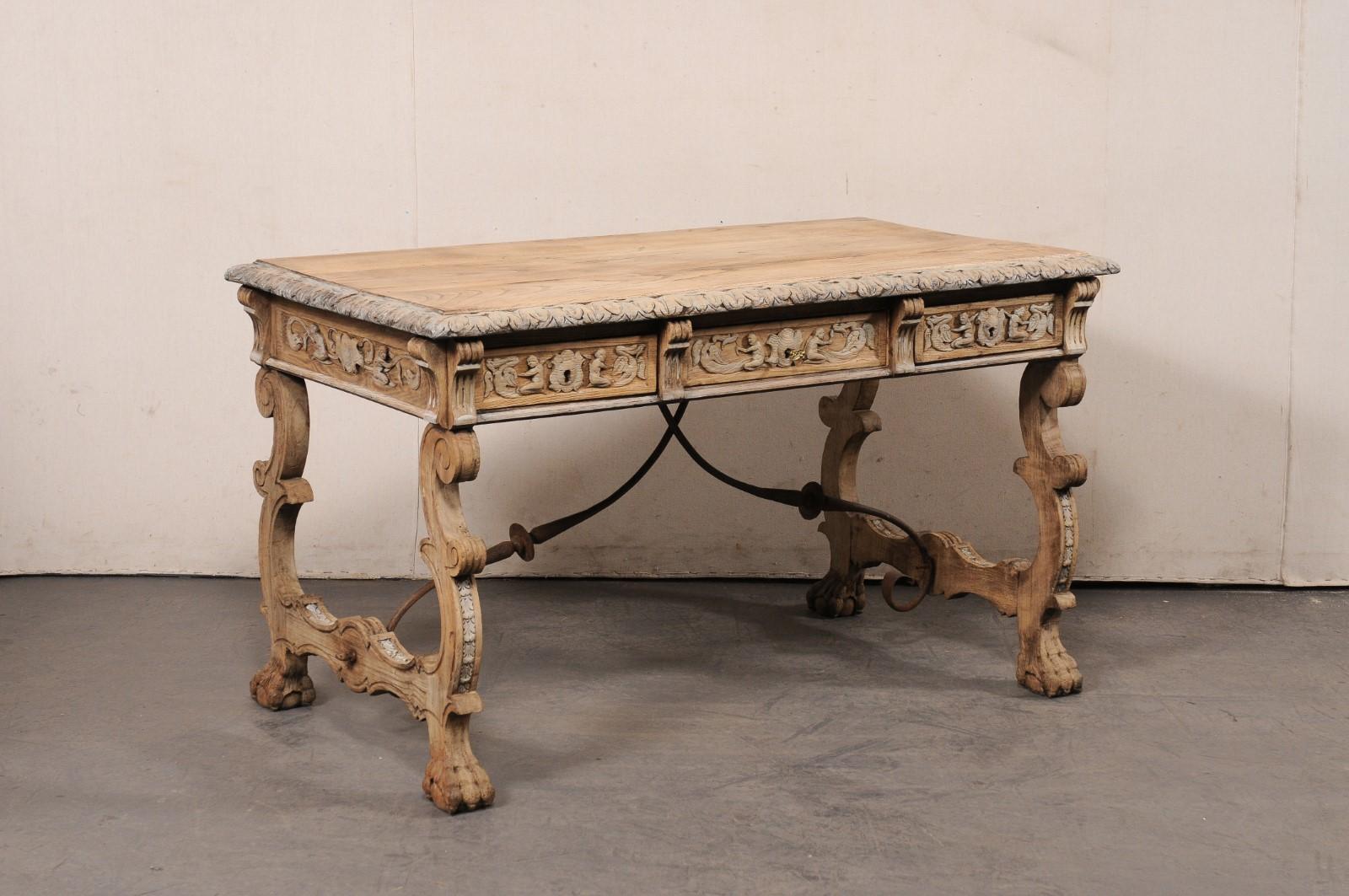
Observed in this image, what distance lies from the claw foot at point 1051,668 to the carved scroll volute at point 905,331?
2.72ft

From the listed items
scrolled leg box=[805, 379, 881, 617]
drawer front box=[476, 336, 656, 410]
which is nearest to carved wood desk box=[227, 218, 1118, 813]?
drawer front box=[476, 336, 656, 410]

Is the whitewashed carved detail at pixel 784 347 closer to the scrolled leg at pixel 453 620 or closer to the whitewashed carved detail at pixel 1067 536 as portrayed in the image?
the scrolled leg at pixel 453 620

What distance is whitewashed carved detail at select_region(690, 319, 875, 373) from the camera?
3.35 m

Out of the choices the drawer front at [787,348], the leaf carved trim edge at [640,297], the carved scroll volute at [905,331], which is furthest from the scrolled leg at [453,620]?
the carved scroll volute at [905,331]

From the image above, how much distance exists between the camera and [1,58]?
4.67 meters

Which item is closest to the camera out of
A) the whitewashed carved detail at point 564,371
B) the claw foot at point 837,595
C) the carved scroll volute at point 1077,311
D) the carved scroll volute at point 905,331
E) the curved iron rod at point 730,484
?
the whitewashed carved detail at point 564,371

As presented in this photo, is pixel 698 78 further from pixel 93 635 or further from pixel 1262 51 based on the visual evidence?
pixel 93 635

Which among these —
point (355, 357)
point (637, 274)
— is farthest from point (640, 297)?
point (355, 357)

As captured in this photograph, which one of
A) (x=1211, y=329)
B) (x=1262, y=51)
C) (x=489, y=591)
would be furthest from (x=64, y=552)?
(x=1262, y=51)

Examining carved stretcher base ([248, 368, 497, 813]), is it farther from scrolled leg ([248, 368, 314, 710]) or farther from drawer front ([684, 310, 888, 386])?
drawer front ([684, 310, 888, 386])

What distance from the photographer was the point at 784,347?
3443 mm

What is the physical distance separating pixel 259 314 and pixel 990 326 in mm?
1622

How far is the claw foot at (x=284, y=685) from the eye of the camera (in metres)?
3.86

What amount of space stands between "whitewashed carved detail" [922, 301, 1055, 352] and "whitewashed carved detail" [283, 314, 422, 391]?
1158 mm
